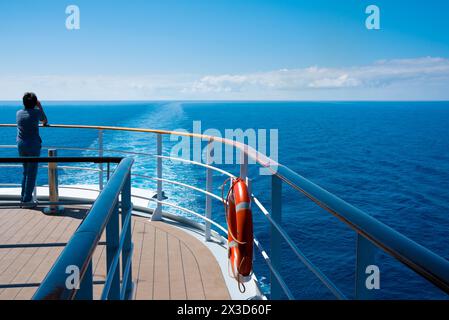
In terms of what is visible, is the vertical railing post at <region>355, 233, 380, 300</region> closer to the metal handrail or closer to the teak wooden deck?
the metal handrail

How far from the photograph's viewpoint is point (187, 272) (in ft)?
8.19

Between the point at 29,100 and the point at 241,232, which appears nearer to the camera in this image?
the point at 241,232

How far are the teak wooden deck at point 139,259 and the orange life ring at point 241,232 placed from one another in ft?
0.66

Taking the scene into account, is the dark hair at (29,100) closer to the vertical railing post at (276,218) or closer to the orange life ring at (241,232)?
the orange life ring at (241,232)

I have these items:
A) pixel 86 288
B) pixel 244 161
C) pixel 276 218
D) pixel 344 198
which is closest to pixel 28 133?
pixel 244 161

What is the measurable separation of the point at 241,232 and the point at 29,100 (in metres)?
2.54

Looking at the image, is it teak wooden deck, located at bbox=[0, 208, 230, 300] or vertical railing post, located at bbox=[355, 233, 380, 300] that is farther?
teak wooden deck, located at bbox=[0, 208, 230, 300]

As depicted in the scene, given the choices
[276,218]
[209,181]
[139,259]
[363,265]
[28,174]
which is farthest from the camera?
[28,174]

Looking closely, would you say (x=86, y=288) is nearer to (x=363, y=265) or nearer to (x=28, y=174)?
(x=363, y=265)

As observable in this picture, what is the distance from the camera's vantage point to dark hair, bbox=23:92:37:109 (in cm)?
368

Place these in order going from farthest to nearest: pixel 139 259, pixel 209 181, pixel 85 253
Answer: pixel 209 181
pixel 139 259
pixel 85 253

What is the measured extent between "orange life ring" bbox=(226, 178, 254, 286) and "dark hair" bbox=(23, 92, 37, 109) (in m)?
2.29

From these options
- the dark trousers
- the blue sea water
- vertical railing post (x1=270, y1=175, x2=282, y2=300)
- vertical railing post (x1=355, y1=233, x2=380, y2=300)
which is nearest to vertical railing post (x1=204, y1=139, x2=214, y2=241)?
vertical railing post (x1=270, y1=175, x2=282, y2=300)

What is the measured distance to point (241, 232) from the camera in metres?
2.00
